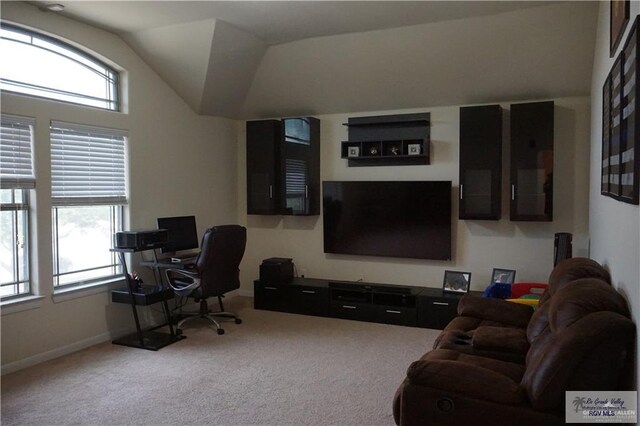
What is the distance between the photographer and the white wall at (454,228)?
507cm

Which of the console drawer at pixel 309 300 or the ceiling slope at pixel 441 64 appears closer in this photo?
the ceiling slope at pixel 441 64

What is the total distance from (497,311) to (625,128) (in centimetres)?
177

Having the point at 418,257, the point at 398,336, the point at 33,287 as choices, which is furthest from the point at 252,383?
the point at 418,257

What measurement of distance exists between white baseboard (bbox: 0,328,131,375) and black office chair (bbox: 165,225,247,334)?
0.64 meters

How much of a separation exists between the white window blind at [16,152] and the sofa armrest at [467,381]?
3469mm

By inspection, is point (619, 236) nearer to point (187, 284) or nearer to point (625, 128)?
point (625, 128)

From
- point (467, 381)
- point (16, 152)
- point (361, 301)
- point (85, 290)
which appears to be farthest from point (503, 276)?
point (16, 152)

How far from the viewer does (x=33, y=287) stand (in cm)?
418

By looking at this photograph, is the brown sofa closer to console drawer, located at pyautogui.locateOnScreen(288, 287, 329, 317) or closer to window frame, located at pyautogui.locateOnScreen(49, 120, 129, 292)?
console drawer, located at pyautogui.locateOnScreen(288, 287, 329, 317)

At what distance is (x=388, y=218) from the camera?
5785 mm

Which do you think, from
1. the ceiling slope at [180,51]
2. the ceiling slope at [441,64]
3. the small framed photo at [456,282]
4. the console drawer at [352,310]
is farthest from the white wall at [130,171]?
the small framed photo at [456,282]

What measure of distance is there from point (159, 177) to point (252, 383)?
2.69 metres

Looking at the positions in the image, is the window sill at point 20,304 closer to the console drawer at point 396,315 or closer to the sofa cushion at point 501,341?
the console drawer at point 396,315

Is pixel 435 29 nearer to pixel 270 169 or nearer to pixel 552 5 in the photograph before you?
pixel 552 5
